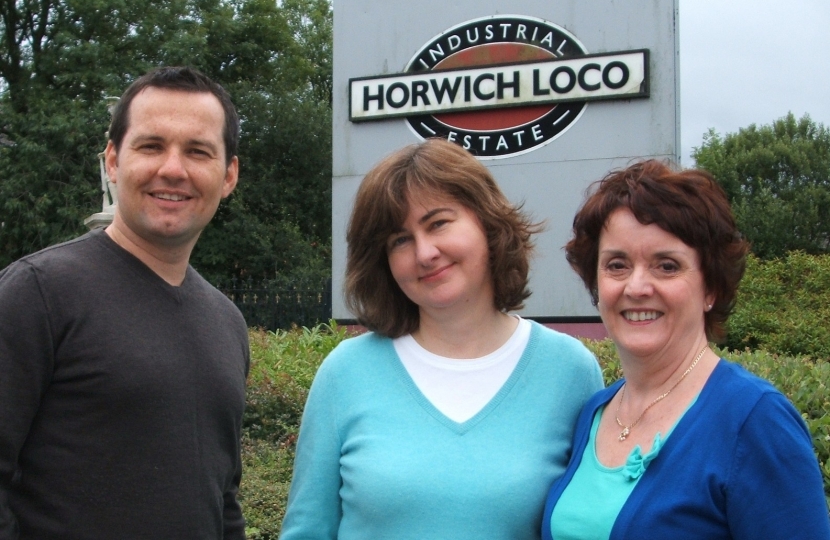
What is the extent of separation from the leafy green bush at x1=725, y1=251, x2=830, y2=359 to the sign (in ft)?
11.8

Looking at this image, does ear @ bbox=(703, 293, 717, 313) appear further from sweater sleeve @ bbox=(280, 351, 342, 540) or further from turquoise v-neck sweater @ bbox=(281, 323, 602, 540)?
sweater sleeve @ bbox=(280, 351, 342, 540)

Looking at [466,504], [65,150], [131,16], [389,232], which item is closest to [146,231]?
[389,232]

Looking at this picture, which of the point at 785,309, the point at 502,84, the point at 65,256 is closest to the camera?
the point at 65,256

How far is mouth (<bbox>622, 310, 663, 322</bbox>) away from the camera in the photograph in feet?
6.79

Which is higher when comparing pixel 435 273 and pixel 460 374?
pixel 435 273

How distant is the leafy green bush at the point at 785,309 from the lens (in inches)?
397

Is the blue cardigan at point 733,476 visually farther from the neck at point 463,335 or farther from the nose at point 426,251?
the nose at point 426,251

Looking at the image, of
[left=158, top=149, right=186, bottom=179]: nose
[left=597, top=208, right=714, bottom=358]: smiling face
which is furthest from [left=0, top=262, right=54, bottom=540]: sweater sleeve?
[left=597, top=208, right=714, bottom=358]: smiling face

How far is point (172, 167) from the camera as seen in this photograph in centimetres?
234

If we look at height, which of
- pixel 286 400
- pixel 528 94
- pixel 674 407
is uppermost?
pixel 528 94

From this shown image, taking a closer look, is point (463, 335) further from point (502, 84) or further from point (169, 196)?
point (502, 84)

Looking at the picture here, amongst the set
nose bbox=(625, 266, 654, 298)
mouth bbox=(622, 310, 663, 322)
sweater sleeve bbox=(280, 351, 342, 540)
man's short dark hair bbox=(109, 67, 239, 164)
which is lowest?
sweater sleeve bbox=(280, 351, 342, 540)

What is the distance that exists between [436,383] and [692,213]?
798 millimetres

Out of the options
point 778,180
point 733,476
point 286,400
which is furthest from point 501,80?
point 778,180
